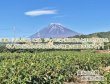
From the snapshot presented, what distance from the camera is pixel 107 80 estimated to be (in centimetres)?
1134

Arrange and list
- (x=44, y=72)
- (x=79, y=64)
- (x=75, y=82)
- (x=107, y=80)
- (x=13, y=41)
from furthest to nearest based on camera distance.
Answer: (x=13, y=41)
(x=79, y=64)
(x=75, y=82)
(x=44, y=72)
(x=107, y=80)

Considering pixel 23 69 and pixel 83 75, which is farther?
pixel 23 69

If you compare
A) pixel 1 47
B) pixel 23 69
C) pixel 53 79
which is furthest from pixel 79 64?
pixel 1 47

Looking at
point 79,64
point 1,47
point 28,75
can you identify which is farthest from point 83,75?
point 1,47

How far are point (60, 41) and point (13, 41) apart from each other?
5.41 m

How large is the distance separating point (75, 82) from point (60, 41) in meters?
29.3

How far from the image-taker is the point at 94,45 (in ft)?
157

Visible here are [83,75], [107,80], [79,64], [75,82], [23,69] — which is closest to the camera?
[107,80]

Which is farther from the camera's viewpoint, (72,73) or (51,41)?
(51,41)

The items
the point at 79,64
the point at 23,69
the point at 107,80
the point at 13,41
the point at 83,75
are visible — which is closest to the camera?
the point at 107,80

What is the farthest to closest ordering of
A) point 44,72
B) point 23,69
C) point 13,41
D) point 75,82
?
point 13,41
point 75,82
point 44,72
point 23,69

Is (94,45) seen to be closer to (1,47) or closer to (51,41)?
(51,41)

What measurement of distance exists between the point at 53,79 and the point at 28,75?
180 cm

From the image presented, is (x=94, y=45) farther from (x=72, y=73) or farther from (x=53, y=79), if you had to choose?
(x=53, y=79)
